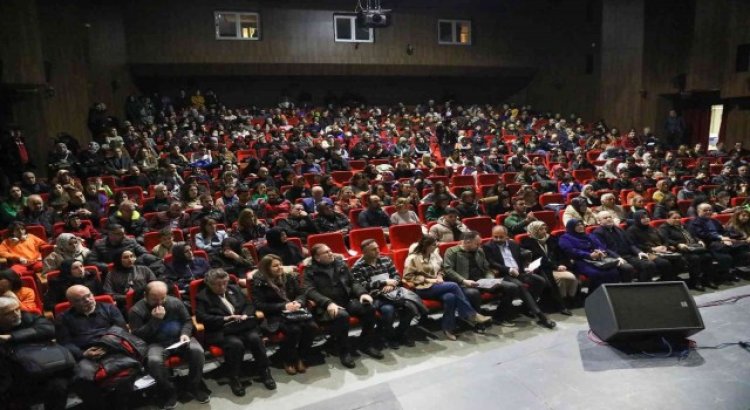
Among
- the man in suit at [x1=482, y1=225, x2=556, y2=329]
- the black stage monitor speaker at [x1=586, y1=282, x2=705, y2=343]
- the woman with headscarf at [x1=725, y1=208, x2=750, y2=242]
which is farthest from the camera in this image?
the woman with headscarf at [x1=725, y1=208, x2=750, y2=242]

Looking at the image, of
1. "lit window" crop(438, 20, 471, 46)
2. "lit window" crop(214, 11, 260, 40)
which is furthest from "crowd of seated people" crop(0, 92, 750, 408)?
"lit window" crop(438, 20, 471, 46)

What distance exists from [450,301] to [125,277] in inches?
98.4

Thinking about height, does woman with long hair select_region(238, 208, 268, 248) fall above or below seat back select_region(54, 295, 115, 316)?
above

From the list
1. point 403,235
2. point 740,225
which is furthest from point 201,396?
point 740,225

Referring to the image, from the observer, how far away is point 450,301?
4102 millimetres

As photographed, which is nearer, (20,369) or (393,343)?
(20,369)

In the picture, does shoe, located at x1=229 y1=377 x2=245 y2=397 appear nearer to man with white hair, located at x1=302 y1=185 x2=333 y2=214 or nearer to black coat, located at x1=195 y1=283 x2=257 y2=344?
black coat, located at x1=195 y1=283 x2=257 y2=344

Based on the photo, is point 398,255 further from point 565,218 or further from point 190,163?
point 190,163

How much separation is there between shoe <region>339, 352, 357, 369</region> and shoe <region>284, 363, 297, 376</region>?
0.34m

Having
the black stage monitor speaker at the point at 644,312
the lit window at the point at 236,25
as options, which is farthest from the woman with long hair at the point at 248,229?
the lit window at the point at 236,25

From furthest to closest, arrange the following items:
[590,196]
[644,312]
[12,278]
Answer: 1. [590,196]
2. [12,278]
3. [644,312]

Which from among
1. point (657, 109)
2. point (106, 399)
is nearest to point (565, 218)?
point (106, 399)

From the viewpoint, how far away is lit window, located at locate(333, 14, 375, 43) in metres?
14.3

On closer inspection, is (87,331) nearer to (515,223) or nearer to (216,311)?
(216,311)
